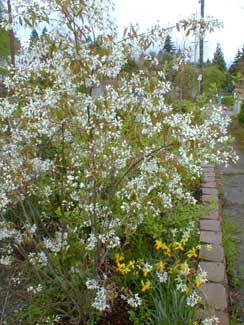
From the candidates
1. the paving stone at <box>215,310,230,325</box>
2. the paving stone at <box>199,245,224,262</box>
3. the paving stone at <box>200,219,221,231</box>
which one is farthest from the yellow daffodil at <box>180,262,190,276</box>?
the paving stone at <box>200,219,221,231</box>

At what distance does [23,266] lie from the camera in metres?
2.01

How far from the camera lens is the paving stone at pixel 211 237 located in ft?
8.69

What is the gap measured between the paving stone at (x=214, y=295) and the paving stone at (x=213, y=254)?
28 cm

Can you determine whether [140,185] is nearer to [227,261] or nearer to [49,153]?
[49,153]

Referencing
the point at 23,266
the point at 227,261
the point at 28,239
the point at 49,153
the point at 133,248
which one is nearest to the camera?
the point at 28,239

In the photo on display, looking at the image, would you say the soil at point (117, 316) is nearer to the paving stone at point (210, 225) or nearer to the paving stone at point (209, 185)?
the paving stone at point (210, 225)

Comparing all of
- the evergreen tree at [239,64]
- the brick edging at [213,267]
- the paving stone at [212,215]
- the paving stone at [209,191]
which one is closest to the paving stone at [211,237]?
the brick edging at [213,267]

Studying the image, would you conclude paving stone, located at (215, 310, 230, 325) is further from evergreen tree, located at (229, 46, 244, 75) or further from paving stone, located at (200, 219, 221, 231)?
evergreen tree, located at (229, 46, 244, 75)

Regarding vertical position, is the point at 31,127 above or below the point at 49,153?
below

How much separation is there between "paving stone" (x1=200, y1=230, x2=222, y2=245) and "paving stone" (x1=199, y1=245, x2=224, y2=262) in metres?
0.08

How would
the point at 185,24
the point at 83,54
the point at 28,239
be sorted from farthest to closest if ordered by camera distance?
1. the point at 28,239
2. the point at 185,24
3. the point at 83,54

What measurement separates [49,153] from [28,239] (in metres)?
0.61

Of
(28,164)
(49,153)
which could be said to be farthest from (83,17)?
(49,153)

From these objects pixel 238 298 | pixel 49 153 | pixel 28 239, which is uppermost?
pixel 49 153
